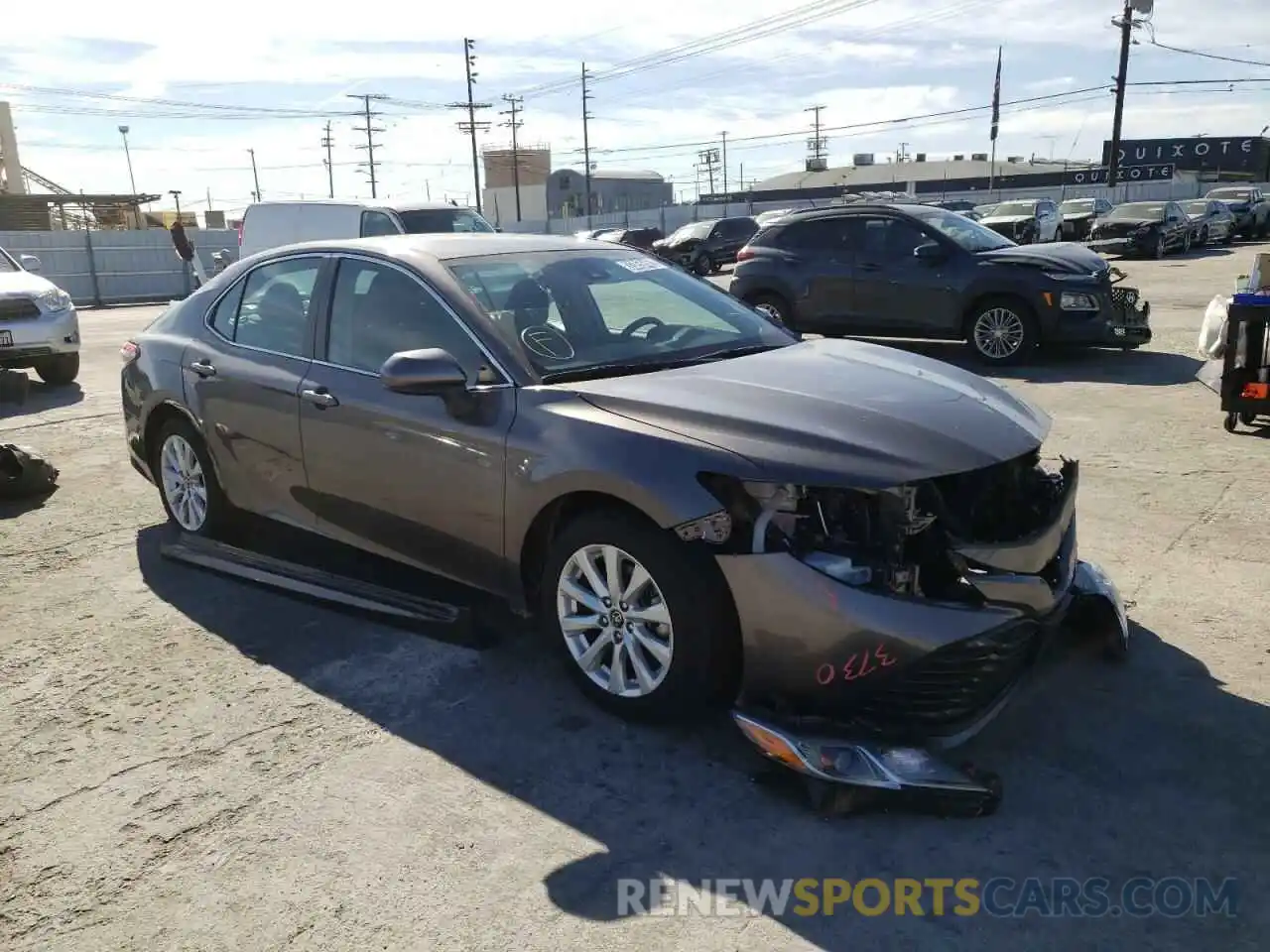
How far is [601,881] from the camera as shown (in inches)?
108

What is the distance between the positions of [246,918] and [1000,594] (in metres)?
2.28

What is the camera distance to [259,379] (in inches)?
187

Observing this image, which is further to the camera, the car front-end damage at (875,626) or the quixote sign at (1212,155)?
the quixote sign at (1212,155)

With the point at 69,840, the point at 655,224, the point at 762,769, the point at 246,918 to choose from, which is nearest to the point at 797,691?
the point at 762,769

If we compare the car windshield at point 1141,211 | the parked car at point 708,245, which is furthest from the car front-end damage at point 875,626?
the parked car at point 708,245

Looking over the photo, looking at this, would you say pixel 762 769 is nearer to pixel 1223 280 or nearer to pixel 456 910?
pixel 456 910

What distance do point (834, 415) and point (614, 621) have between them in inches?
39.3

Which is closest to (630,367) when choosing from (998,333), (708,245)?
(998,333)

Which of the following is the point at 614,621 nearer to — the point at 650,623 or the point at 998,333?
the point at 650,623

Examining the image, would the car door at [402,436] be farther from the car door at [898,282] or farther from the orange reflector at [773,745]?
the car door at [898,282]

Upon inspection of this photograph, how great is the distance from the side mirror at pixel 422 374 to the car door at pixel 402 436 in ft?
0.42

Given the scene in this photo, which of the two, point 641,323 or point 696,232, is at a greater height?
point 641,323

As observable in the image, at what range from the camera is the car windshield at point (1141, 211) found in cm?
2627

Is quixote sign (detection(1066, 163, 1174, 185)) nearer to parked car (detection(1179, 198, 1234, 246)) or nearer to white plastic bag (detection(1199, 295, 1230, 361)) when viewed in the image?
parked car (detection(1179, 198, 1234, 246))
